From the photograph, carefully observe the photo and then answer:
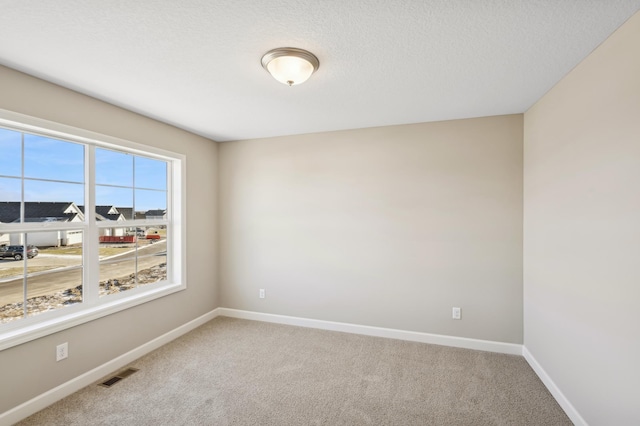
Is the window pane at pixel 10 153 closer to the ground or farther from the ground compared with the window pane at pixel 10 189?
farther from the ground

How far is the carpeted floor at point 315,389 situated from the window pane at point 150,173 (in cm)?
179

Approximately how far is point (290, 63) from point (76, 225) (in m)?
2.28

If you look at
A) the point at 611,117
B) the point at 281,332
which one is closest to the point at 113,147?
the point at 281,332

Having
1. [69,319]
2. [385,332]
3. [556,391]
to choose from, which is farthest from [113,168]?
[556,391]

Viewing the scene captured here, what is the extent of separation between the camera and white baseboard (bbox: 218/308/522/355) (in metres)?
3.08

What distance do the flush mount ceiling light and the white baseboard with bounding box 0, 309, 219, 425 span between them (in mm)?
2880

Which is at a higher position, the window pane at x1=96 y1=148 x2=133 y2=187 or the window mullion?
the window pane at x1=96 y1=148 x2=133 y2=187

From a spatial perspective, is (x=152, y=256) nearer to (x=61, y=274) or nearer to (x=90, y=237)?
(x=90, y=237)

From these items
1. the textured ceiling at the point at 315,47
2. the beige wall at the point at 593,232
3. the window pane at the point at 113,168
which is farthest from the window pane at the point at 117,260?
the beige wall at the point at 593,232

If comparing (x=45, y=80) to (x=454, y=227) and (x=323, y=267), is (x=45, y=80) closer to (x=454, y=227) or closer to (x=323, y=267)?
(x=323, y=267)

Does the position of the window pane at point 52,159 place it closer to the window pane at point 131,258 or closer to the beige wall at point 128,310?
the beige wall at point 128,310

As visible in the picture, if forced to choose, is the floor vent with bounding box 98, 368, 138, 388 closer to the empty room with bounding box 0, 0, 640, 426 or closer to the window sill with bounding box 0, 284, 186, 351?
the empty room with bounding box 0, 0, 640, 426

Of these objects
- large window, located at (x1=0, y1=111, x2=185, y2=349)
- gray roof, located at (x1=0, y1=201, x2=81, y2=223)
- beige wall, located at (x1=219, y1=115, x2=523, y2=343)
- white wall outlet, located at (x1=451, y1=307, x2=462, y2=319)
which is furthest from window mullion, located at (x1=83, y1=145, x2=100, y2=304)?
white wall outlet, located at (x1=451, y1=307, x2=462, y2=319)

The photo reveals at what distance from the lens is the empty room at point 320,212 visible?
1647mm
